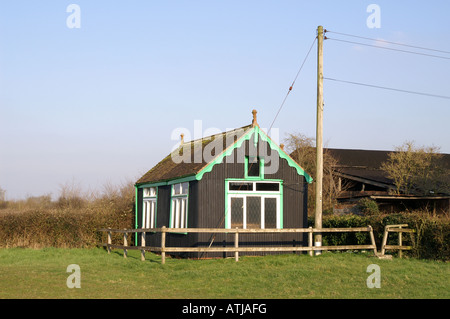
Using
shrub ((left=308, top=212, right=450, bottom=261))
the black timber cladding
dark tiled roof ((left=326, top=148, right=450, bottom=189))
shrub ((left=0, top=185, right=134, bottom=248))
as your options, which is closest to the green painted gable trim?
the black timber cladding

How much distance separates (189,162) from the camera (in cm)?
2388

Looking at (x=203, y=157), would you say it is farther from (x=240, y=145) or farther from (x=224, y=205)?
(x=224, y=205)

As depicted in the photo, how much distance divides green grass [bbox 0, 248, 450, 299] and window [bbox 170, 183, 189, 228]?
9.94ft

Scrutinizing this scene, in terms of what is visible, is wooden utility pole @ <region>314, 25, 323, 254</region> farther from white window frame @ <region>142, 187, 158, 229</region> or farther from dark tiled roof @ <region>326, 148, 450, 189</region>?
dark tiled roof @ <region>326, 148, 450, 189</region>

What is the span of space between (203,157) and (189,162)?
1.64 metres

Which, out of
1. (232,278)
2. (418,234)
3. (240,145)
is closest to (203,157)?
(240,145)

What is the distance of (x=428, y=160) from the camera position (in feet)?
120

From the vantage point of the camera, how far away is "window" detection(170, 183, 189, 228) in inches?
875

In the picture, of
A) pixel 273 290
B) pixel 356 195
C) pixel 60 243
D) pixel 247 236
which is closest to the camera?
pixel 273 290

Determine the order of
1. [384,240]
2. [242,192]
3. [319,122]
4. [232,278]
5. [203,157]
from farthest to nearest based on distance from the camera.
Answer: [203,157]
[242,192]
[319,122]
[384,240]
[232,278]
